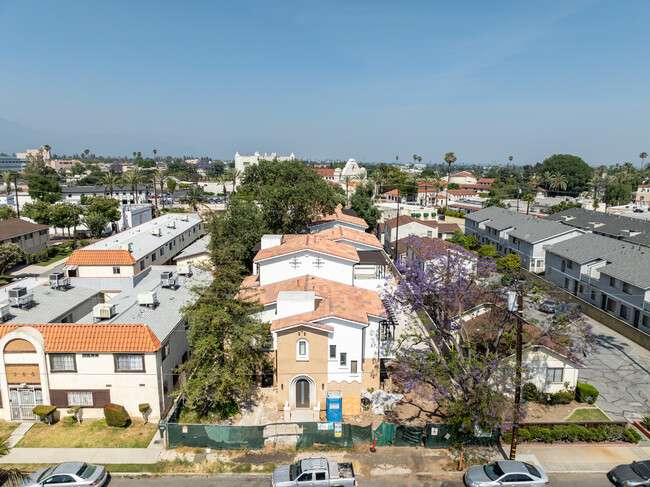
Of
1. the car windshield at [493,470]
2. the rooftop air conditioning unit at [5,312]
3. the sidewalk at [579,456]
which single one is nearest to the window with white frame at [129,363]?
the rooftop air conditioning unit at [5,312]

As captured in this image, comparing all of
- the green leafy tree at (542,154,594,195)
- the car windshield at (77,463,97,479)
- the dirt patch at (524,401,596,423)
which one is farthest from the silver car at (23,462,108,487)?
the green leafy tree at (542,154,594,195)

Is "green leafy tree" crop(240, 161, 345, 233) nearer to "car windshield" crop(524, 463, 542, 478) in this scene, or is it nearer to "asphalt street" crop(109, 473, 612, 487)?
"asphalt street" crop(109, 473, 612, 487)

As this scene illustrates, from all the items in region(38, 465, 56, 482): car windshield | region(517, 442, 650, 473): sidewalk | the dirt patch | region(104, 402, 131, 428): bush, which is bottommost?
region(517, 442, 650, 473): sidewalk

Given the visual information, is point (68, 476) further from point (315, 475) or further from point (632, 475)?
point (632, 475)

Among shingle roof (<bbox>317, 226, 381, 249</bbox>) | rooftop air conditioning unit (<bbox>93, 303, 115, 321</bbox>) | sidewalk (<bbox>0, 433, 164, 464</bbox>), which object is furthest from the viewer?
shingle roof (<bbox>317, 226, 381, 249</bbox>)

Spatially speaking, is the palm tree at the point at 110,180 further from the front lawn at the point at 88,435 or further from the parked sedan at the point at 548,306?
the parked sedan at the point at 548,306
